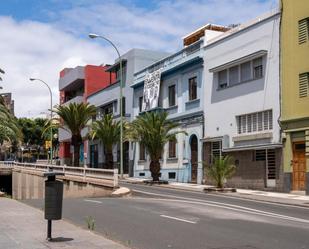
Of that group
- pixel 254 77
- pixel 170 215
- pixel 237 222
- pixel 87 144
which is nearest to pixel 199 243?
pixel 237 222

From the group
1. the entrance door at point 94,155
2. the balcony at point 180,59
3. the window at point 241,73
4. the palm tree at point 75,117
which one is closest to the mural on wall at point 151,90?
the balcony at point 180,59

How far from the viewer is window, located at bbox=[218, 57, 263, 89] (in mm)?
31938

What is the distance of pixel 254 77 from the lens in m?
32.1

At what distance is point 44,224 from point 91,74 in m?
52.0

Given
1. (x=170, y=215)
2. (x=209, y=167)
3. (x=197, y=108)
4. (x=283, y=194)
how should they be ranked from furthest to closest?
1. (x=197, y=108)
2. (x=209, y=167)
3. (x=283, y=194)
4. (x=170, y=215)

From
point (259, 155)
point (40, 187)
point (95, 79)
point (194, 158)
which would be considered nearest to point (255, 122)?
point (259, 155)

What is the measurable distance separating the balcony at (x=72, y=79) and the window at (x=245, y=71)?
34.3 meters

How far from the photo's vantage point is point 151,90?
45000 mm

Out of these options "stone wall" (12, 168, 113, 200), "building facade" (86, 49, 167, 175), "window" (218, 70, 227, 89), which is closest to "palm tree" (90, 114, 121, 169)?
"building facade" (86, 49, 167, 175)

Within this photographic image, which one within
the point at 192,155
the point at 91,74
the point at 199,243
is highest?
the point at 91,74

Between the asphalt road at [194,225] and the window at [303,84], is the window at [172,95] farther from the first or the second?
the asphalt road at [194,225]

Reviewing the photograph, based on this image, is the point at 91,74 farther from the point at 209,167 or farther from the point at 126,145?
the point at 209,167

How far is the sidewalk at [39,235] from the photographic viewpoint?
33.0 feet

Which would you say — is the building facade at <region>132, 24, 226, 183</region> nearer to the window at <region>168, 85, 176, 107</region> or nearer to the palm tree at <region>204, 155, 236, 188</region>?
the window at <region>168, 85, 176, 107</region>
